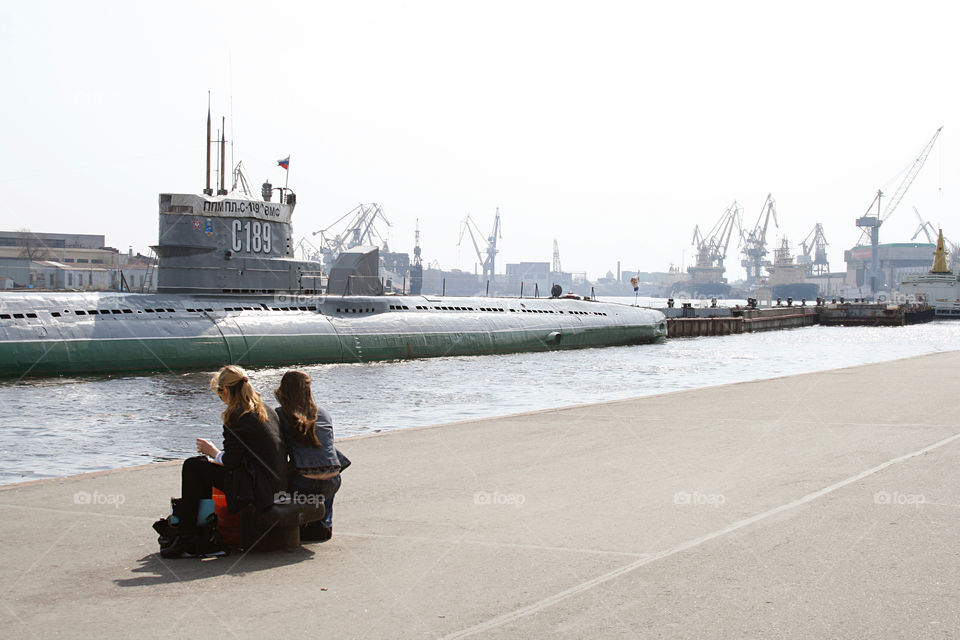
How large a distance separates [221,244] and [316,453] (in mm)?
27293

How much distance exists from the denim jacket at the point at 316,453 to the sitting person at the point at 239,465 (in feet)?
0.61

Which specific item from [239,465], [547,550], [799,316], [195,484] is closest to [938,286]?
[799,316]

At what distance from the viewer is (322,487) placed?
7.88m

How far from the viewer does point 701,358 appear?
45750mm

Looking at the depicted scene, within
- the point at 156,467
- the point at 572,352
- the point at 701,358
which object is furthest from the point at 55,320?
the point at 701,358

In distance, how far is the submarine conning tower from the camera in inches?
1300

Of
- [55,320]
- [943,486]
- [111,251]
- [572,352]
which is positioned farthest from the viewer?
[111,251]

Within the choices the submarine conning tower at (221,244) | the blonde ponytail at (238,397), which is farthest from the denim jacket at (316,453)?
the submarine conning tower at (221,244)

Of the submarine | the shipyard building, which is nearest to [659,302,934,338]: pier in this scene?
the submarine

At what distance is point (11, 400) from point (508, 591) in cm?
2100

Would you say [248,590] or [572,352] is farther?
[572,352]

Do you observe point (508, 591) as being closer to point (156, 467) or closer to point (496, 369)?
point (156, 467)

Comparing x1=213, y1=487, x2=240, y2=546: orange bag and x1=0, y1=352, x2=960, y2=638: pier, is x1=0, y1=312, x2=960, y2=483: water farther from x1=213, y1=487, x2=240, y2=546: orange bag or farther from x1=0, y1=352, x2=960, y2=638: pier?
x1=213, y1=487, x2=240, y2=546: orange bag

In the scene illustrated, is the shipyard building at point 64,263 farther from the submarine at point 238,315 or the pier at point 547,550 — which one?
the pier at point 547,550
